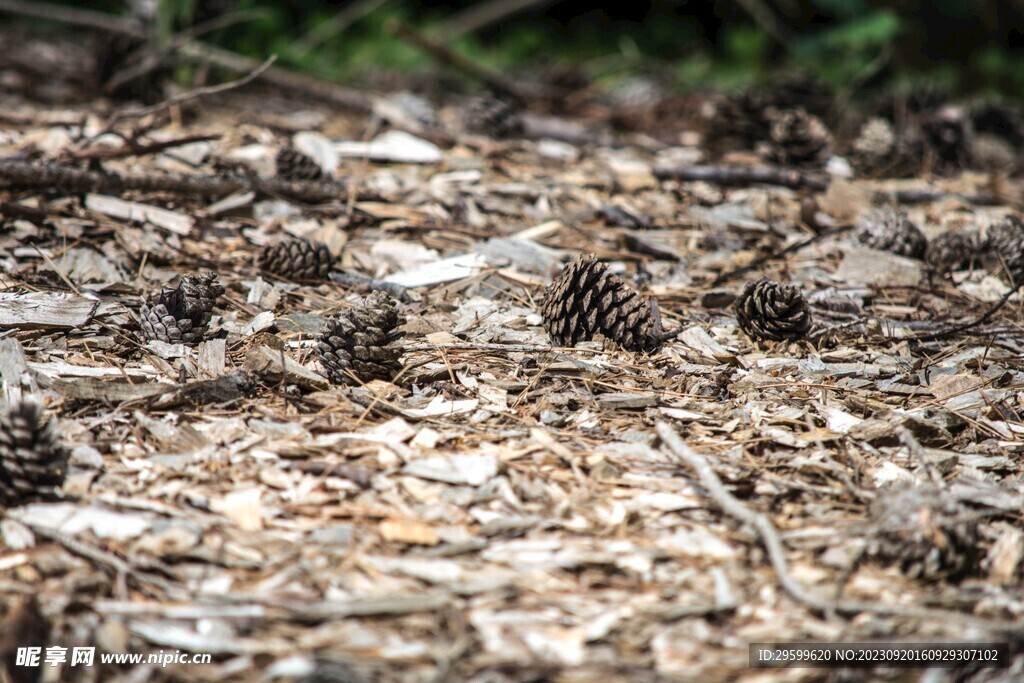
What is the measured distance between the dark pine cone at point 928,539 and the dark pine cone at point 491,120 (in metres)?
3.37

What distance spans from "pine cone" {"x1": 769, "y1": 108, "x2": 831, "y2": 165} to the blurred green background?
112 centimetres

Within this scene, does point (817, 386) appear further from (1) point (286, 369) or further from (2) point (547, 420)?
(1) point (286, 369)

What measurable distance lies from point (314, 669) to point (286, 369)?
938 millimetres

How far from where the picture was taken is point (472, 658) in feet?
4.82

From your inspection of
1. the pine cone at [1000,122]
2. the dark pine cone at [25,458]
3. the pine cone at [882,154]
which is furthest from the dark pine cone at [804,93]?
the dark pine cone at [25,458]

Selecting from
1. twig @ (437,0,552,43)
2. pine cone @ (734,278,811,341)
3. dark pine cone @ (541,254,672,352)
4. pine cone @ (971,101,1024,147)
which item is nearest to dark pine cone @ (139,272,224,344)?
dark pine cone @ (541,254,672,352)

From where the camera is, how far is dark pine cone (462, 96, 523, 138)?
15.3 ft

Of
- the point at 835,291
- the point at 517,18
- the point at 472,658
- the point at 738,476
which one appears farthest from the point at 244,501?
the point at 517,18

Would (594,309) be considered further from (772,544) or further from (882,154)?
(882,154)

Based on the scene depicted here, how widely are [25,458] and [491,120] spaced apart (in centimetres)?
336

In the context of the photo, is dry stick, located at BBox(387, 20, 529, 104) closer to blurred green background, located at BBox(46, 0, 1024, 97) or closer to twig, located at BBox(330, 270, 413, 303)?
blurred green background, located at BBox(46, 0, 1024, 97)

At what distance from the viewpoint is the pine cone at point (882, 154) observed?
177 inches

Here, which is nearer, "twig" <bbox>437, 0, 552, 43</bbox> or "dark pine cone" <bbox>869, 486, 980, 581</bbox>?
"dark pine cone" <bbox>869, 486, 980, 581</bbox>

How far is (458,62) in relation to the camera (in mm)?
5133
